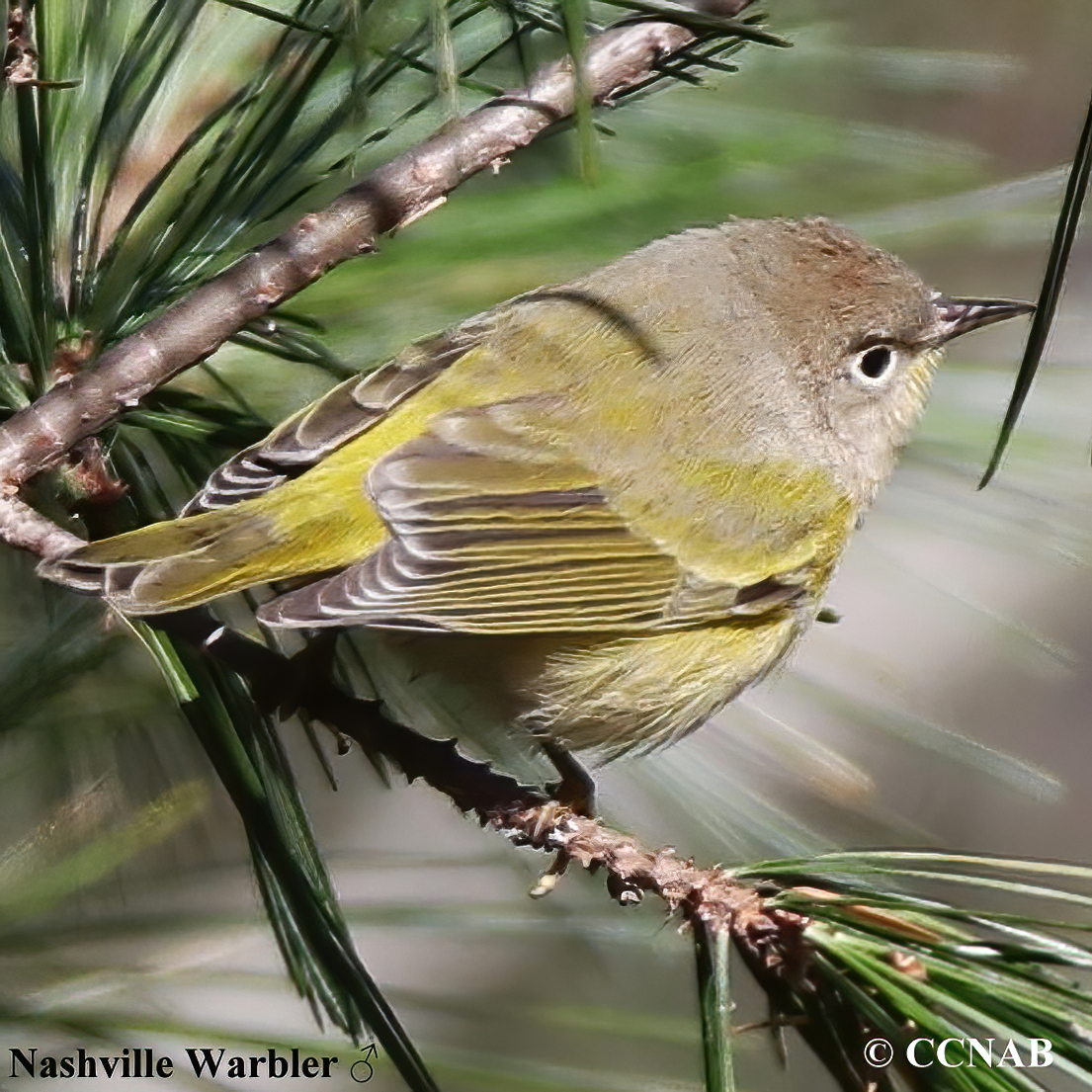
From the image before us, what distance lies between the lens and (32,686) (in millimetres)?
1241

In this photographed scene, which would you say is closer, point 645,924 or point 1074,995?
point 1074,995

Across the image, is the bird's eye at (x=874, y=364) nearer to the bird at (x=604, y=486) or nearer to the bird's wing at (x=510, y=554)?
the bird at (x=604, y=486)

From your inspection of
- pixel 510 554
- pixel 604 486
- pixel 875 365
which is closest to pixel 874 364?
pixel 875 365

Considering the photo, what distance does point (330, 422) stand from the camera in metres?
1.51

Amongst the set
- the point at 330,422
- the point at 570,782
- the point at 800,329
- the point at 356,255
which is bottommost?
the point at 570,782

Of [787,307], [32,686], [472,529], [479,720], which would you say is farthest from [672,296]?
[32,686]

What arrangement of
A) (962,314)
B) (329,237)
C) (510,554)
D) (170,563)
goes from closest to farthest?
1. (329,237)
2. (170,563)
3. (510,554)
4. (962,314)

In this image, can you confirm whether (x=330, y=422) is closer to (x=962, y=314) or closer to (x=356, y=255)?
(x=356, y=255)

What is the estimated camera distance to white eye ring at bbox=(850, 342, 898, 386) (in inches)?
76.4

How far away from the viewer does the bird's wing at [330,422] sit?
1.35 metres

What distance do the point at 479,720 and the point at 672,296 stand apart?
2.20 feet

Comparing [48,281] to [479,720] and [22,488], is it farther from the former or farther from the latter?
[479,720]

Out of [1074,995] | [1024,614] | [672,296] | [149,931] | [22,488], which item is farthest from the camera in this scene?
[1024,614]

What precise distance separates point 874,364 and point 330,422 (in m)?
0.85
